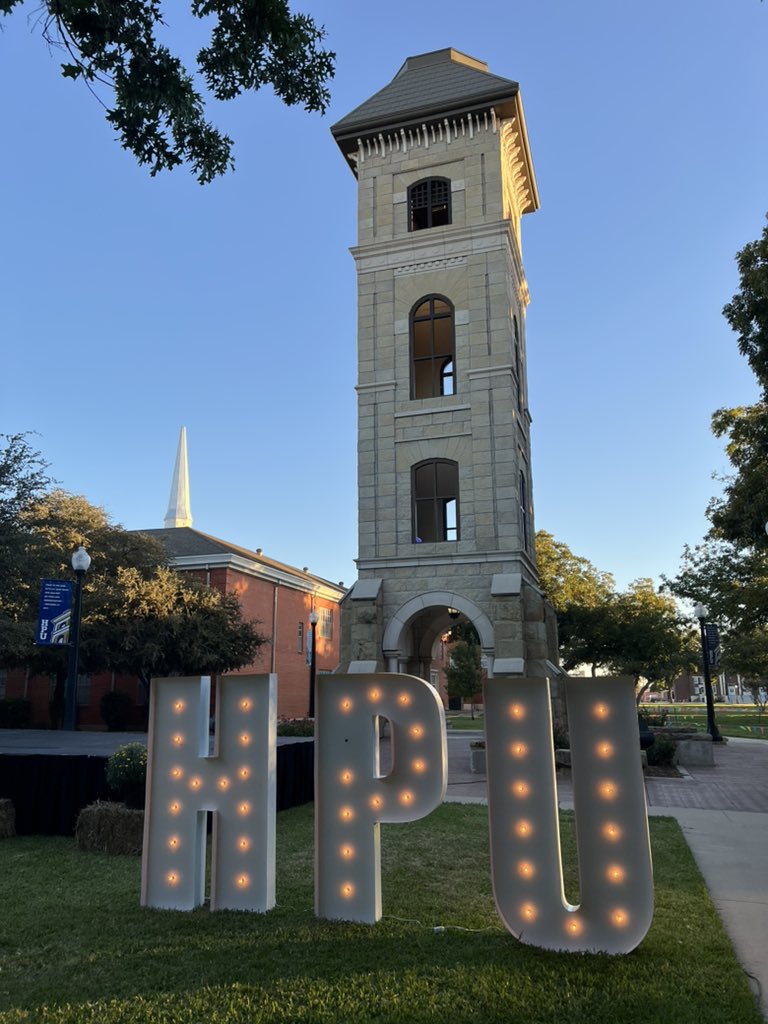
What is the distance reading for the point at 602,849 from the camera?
16.1 ft

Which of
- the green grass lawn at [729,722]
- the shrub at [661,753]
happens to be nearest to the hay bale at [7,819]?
the shrub at [661,753]

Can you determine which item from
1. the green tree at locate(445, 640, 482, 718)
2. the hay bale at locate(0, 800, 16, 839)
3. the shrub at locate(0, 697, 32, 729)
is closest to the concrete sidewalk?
the hay bale at locate(0, 800, 16, 839)

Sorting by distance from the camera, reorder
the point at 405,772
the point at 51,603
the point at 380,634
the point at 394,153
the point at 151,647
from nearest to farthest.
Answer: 1. the point at 405,772
2. the point at 51,603
3. the point at 380,634
4. the point at 394,153
5. the point at 151,647

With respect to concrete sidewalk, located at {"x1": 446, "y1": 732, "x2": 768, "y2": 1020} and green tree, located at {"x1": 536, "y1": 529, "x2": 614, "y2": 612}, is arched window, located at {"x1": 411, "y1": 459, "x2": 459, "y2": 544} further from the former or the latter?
green tree, located at {"x1": 536, "y1": 529, "x2": 614, "y2": 612}

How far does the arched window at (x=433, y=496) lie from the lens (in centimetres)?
2323

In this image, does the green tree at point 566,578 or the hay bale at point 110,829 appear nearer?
the hay bale at point 110,829

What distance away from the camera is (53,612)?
15.9 metres

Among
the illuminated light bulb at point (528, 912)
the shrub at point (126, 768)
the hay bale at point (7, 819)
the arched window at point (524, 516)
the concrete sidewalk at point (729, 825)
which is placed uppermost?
the arched window at point (524, 516)

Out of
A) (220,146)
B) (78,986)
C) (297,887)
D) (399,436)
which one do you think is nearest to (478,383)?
(399,436)

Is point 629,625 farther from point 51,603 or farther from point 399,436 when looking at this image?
point 51,603

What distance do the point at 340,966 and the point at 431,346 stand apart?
21.6 metres

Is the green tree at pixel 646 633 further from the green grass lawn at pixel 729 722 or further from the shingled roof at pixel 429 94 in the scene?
the shingled roof at pixel 429 94

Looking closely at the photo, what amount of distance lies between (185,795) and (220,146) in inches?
253

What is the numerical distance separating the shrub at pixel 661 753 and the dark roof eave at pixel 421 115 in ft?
68.3
